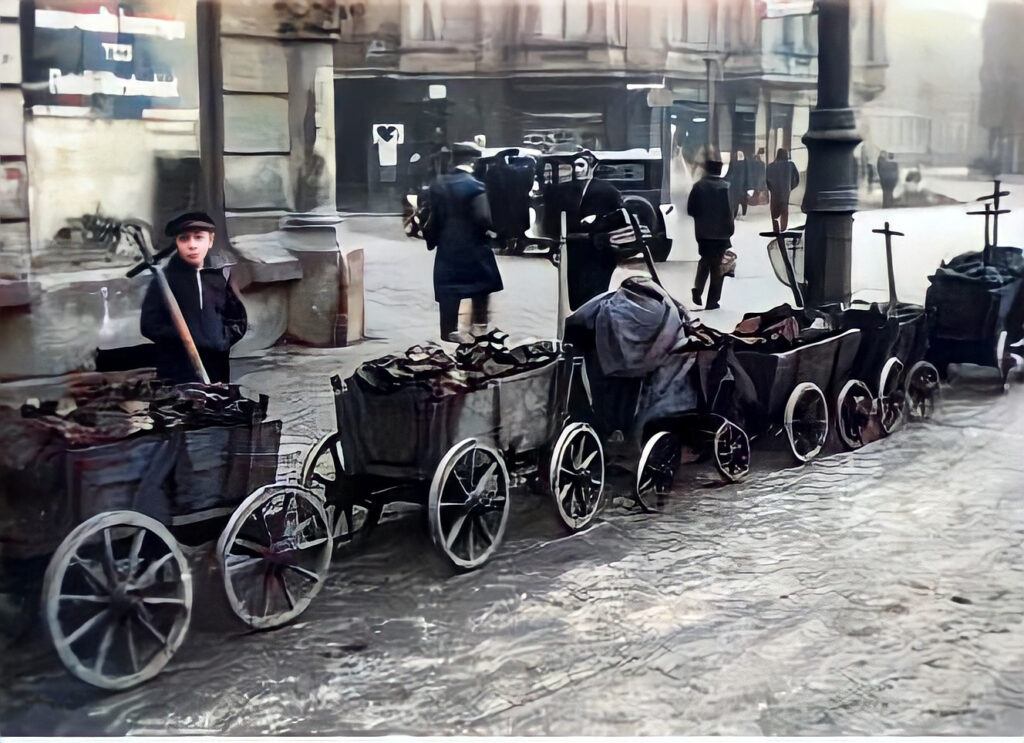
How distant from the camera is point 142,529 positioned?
302 centimetres

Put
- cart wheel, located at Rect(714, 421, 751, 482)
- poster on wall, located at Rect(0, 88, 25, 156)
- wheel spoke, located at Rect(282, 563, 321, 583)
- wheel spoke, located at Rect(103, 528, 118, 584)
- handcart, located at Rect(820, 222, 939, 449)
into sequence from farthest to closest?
1. handcart, located at Rect(820, 222, 939, 449)
2. cart wheel, located at Rect(714, 421, 751, 482)
3. wheel spoke, located at Rect(282, 563, 321, 583)
4. poster on wall, located at Rect(0, 88, 25, 156)
5. wheel spoke, located at Rect(103, 528, 118, 584)

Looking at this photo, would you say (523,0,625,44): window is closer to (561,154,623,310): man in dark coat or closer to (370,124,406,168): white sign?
(561,154,623,310): man in dark coat

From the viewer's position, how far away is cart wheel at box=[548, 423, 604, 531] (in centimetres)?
339

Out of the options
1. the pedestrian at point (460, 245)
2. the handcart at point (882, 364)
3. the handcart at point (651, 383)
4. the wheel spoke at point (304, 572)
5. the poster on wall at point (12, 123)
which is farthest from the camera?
the handcart at point (882, 364)

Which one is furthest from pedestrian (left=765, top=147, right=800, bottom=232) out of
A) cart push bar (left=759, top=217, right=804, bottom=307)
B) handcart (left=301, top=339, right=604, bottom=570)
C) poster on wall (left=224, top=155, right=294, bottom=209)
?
poster on wall (left=224, top=155, right=294, bottom=209)

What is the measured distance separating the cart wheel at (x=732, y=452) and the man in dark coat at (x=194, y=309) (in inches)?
65.3

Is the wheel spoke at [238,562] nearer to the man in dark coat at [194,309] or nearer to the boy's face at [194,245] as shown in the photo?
the man in dark coat at [194,309]

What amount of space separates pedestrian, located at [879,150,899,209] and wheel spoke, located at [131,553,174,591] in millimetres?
2685

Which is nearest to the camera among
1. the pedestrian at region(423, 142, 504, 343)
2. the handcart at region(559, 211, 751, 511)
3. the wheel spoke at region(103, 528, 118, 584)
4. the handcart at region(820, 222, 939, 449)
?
the wheel spoke at region(103, 528, 118, 584)

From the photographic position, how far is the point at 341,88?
327cm

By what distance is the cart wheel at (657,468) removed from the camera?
348 cm

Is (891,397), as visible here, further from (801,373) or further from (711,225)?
(711,225)

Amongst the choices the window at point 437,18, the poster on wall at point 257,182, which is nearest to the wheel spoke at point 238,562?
the poster on wall at point 257,182

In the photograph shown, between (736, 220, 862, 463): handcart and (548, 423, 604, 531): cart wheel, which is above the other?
(736, 220, 862, 463): handcart
